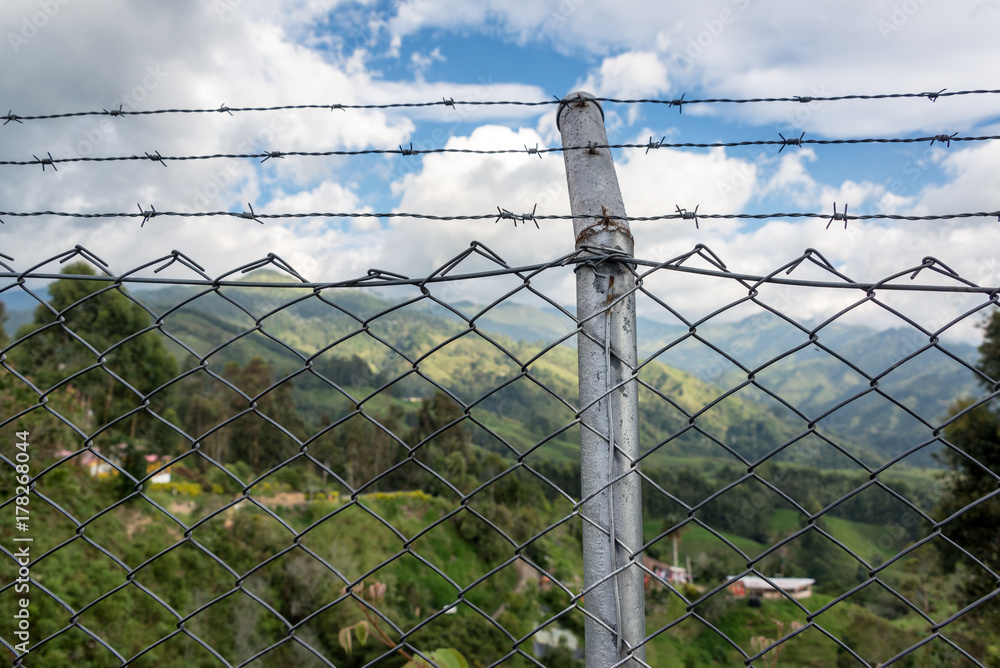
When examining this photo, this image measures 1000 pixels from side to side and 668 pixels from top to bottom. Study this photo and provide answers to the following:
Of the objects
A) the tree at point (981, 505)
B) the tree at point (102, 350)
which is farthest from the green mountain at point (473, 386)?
the tree at point (981, 505)

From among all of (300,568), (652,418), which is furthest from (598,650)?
(652,418)

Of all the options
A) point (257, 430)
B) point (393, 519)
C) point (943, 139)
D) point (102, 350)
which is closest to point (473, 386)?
point (257, 430)

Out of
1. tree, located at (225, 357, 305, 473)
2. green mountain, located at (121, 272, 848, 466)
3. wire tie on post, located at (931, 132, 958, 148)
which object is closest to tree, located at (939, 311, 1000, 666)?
wire tie on post, located at (931, 132, 958, 148)

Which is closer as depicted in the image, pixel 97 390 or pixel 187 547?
pixel 187 547

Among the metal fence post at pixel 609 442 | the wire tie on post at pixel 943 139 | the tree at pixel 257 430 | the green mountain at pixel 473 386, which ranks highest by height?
the green mountain at pixel 473 386

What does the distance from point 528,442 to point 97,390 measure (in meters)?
71.6

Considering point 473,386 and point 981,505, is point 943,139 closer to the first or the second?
point 981,505

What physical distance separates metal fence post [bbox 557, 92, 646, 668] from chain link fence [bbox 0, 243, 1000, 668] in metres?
0.03

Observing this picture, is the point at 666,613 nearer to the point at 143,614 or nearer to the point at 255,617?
the point at 255,617

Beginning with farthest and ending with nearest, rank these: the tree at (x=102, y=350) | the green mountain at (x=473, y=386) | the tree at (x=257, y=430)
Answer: the green mountain at (x=473, y=386) < the tree at (x=257, y=430) < the tree at (x=102, y=350)

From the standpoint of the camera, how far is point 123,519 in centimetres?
1853

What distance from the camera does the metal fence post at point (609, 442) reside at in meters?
1.29

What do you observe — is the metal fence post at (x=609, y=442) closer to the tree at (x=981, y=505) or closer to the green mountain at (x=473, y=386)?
the tree at (x=981, y=505)

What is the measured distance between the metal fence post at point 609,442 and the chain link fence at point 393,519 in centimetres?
3
